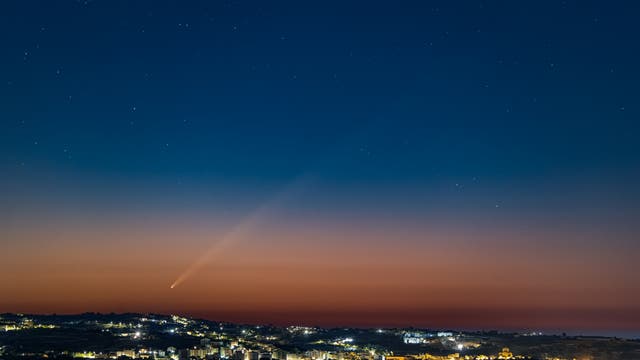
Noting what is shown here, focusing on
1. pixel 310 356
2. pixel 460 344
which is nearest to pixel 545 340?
pixel 460 344

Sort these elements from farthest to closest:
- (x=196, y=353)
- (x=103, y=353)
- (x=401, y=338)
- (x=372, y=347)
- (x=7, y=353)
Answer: (x=401, y=338), (x=372, y=347), (x=196, y=353), (x=103, y=353), (x=7, y=353)

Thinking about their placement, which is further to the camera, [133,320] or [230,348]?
[133,320]

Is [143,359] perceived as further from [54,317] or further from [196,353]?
[54,317]

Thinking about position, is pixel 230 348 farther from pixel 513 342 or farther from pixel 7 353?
pixel 513 342

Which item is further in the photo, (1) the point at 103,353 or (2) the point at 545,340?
(2) the point at 545,340

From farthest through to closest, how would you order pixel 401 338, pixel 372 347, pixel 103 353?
pixel 401 338
pixel 372 347
pixel 103 353

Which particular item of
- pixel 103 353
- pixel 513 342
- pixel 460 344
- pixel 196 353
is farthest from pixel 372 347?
pixel 103 353

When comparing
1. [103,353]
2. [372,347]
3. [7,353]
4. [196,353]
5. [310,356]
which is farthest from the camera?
[372,347]
